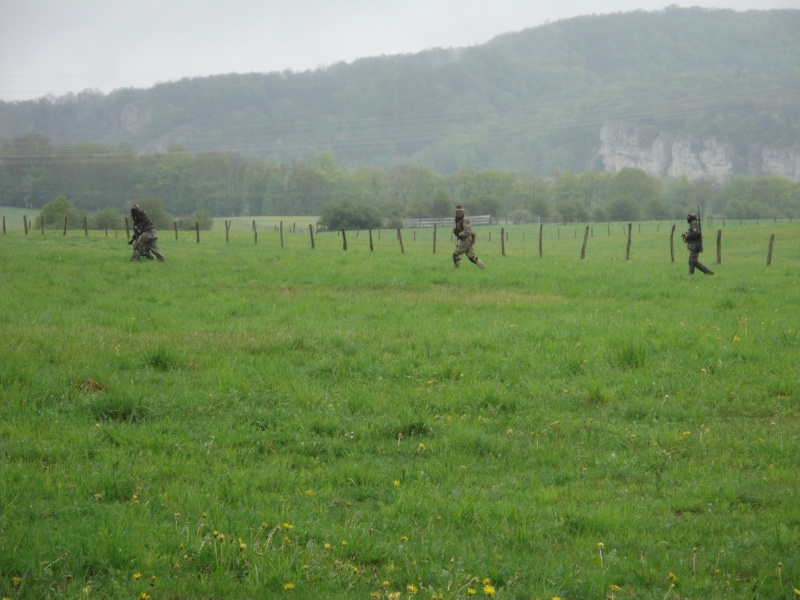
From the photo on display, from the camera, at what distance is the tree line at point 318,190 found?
11394 cm

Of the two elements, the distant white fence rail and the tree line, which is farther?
the distant white fence rail

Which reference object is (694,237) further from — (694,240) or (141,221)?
(141,221)

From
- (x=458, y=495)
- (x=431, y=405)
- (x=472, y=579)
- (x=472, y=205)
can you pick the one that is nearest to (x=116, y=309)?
(x=431, y=405)

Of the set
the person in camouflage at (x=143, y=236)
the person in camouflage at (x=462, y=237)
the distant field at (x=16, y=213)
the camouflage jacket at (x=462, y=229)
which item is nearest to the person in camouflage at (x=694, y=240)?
the person in camouflage at (x=462, y=237)

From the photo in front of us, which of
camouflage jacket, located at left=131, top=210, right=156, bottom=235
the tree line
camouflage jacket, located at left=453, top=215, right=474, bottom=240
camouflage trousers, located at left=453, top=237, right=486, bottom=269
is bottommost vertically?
camouflage trousers, located at left=453, top=237, right=486, bottom=269

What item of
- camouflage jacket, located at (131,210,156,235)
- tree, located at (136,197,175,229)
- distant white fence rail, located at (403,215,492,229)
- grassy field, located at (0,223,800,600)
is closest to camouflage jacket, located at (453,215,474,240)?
grassy field, located at (0,223,800,600)

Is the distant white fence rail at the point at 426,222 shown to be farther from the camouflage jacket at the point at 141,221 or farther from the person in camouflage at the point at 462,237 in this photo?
the person in camouflage at the point at 462,237

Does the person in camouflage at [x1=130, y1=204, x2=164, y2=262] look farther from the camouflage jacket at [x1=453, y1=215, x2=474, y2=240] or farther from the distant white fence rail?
the distant white fence rail

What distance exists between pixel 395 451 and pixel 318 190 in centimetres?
14078

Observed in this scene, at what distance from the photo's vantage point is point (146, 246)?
28.0 m

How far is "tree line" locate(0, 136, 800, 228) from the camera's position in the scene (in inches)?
4486

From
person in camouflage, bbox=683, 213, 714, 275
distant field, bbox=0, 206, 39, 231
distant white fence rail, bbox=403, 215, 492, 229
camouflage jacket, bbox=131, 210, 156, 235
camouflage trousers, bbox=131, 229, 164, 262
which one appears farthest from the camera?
distant white fence rail, bbox=403, 215, 492, 229

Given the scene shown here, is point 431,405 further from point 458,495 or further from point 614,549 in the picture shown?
point 614,549

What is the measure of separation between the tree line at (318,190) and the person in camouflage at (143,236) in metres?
54.5
